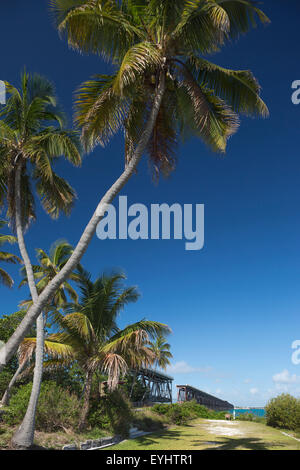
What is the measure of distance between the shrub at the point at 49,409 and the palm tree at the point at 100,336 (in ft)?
2.92

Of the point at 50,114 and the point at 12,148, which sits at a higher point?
the point at 50,114

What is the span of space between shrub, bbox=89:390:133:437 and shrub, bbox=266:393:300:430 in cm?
1022

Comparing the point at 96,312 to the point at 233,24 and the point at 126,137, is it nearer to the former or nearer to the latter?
the point at 126,137

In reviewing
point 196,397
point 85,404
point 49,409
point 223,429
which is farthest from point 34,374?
point 196,397

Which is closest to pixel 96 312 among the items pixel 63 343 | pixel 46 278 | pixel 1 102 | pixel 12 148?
pixel 63 343

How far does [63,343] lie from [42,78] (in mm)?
10521

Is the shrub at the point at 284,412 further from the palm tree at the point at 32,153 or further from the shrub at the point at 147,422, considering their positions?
the palm tree at the point at 32,153

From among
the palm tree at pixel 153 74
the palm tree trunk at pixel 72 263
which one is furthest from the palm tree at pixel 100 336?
the palm tree at pixel 153 74

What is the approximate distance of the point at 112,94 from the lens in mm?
8836

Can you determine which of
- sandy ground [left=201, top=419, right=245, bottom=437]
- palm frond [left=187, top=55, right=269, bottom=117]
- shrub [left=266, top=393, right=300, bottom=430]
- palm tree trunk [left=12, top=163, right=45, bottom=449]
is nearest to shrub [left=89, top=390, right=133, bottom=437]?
palm tree trunk [left=12, top=163, right=45, bottom=449]

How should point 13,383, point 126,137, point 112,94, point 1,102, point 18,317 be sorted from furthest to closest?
point 18,317, point 13,383, point 1,102, point 126,137, point 112,94

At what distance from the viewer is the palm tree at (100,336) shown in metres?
13.1

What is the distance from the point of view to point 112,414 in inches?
578

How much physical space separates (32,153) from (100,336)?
8.83 meters
